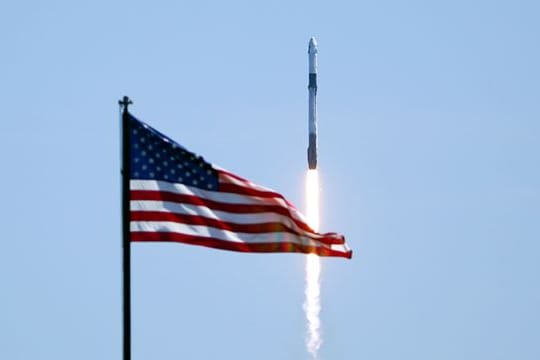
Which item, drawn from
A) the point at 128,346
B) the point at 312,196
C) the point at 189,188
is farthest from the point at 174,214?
the point at 312,196

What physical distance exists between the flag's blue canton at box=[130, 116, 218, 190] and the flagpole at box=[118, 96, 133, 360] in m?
0.40

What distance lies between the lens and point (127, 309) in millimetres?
54906

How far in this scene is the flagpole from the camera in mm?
54844

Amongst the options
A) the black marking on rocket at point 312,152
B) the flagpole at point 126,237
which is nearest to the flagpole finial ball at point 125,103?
the flagpole at point 126,237

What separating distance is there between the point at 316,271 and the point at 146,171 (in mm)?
63133

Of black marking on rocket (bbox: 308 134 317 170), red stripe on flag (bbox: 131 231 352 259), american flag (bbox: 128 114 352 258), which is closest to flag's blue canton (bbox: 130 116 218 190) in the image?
american flag (bbox: 128 114 352 258)

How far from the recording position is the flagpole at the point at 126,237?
2159 inches

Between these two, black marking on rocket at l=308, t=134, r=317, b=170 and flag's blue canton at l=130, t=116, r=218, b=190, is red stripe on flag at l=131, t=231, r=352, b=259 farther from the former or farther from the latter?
black marking on rocket at l=308, t=134, r=317, b=170

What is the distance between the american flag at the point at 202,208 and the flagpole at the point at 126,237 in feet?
1.16

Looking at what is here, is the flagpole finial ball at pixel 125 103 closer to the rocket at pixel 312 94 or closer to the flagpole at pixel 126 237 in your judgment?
the flagpole at pixel 126 237

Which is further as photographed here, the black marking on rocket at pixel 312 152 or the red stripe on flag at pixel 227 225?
the black marking on rocket at pixel 312 152

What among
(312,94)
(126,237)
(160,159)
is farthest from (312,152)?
(126,237)

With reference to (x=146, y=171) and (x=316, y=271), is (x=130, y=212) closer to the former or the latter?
(x=146, y=171)

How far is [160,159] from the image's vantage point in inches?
2272
